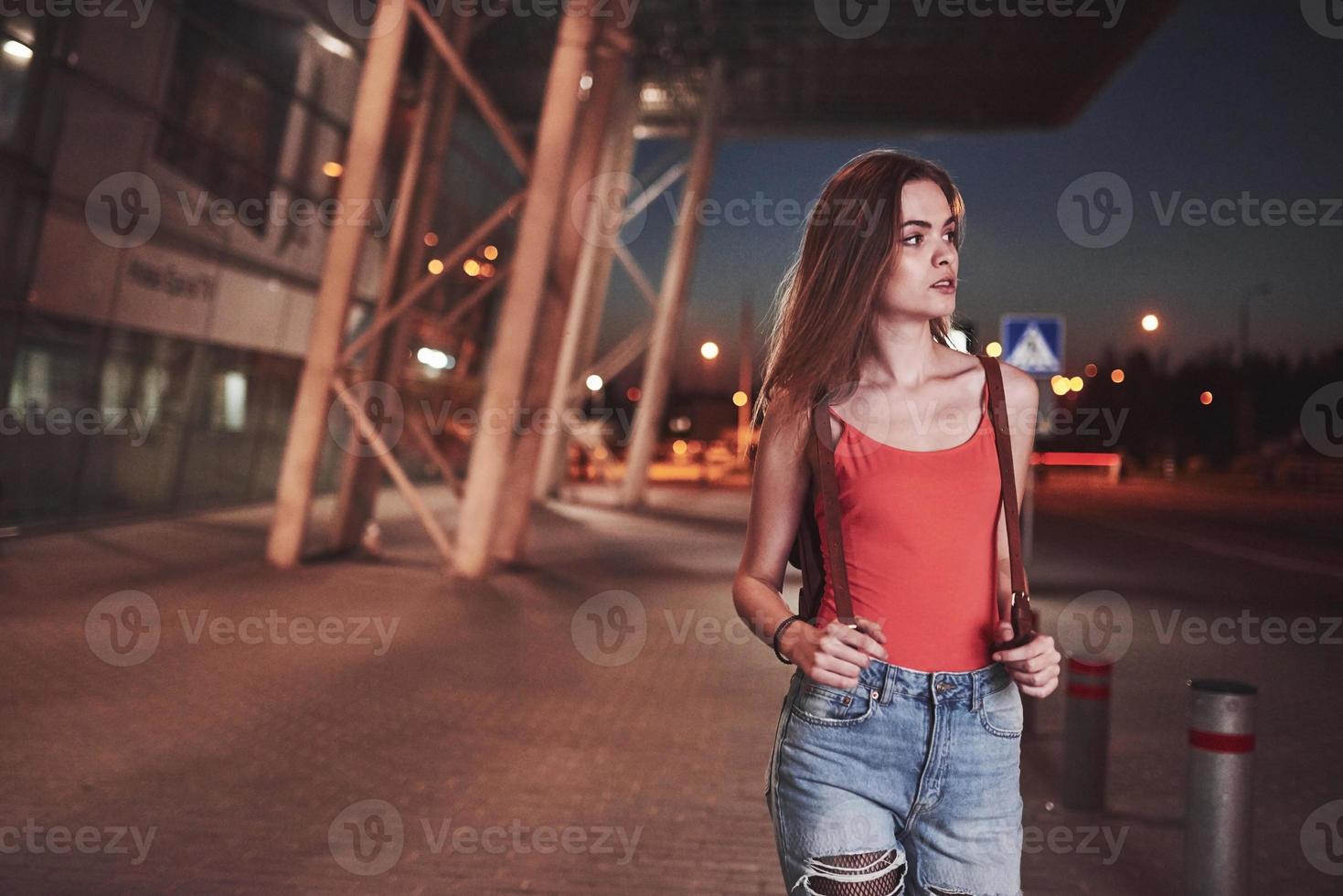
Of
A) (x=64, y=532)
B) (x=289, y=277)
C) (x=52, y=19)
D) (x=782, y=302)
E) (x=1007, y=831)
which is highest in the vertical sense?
(x=52, y=19)

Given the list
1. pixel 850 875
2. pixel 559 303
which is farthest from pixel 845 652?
pixel 559 303

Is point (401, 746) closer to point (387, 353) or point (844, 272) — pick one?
point (844, 272)

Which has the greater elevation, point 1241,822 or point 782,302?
point 782,302

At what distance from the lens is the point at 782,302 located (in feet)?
8.49

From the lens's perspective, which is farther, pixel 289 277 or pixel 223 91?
pixel 289 277

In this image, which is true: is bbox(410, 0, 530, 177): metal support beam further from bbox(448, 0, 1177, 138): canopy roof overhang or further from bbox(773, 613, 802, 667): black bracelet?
bbox(773, 613, 802, 667): black bracelet

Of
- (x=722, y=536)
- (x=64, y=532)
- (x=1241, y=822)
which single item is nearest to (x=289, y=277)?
(x=64, y=532)

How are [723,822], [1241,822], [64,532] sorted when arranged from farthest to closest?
1. [64,532]
2. [723,822]
3. [1241,822]

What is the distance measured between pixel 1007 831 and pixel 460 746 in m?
5.16

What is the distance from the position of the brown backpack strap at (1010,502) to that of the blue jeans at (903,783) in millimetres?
99

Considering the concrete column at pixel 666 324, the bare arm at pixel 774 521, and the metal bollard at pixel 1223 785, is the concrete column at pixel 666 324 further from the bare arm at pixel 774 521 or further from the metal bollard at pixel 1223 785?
the bare arm at pixel 774 521

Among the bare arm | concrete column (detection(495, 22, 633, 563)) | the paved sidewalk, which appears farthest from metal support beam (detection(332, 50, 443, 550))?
the bare arm

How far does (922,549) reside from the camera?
7.11 ft

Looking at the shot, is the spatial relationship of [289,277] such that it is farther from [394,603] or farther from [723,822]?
[723,822]
